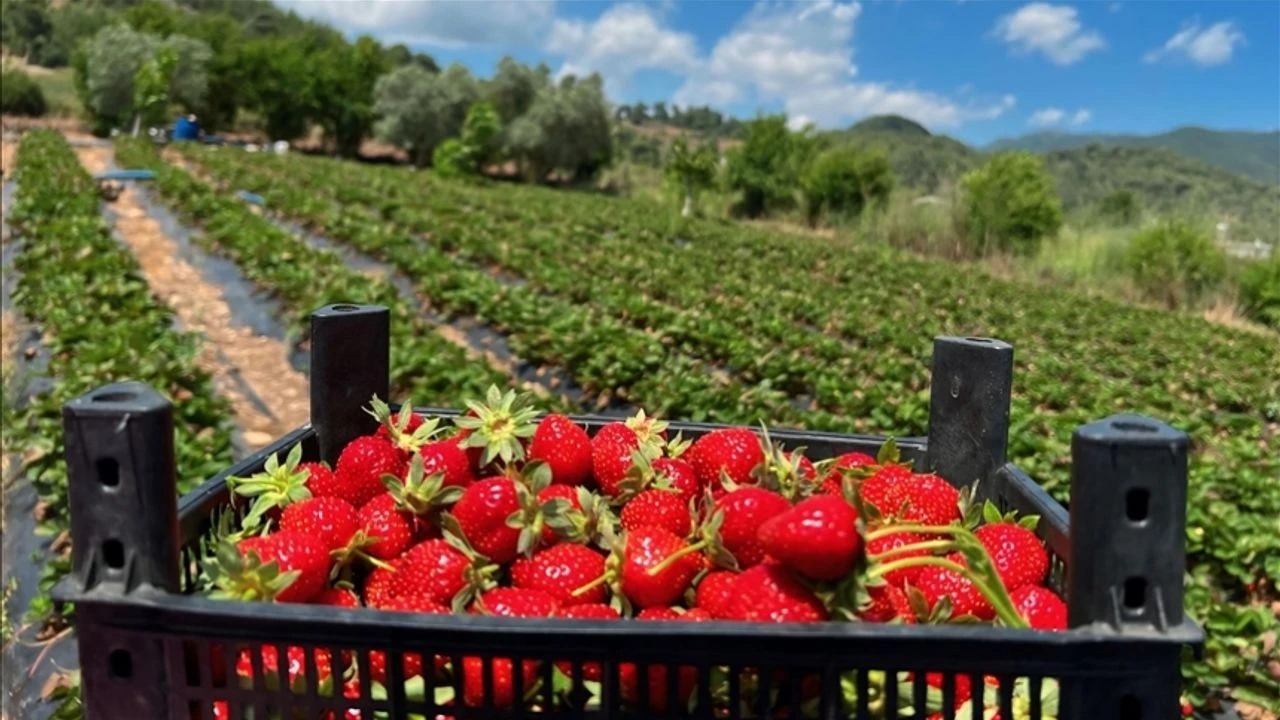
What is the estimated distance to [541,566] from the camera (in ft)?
3.79

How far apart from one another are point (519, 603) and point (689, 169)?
2734 centimetres

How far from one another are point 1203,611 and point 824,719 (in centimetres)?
315

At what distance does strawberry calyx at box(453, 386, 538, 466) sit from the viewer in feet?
4.39

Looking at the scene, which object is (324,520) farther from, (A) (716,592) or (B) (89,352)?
(B) (89,352)

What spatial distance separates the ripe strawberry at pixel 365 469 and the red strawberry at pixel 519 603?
32cm

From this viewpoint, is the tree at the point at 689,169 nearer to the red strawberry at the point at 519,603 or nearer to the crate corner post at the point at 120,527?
the red strawberry at the point at 519,603

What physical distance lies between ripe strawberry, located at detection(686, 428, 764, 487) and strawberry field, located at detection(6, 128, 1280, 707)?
2.01 m

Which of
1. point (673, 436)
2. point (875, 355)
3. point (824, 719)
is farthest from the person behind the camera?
point (875, 355)

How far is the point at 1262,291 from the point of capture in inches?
679

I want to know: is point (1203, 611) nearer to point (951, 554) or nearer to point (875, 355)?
point (951, 554)

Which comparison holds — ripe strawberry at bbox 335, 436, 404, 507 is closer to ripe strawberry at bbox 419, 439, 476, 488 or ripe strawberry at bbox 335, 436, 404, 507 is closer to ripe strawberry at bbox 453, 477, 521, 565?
ripe strawberry at bbox 419, 439, 476, 488

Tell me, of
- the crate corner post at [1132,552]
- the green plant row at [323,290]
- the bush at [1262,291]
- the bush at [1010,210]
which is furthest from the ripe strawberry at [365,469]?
the bush at [1010,210]

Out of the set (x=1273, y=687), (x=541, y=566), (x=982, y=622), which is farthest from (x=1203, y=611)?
(x=541, y=566)

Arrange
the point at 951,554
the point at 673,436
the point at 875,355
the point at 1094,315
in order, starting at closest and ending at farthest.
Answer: the point at 951,554, the point at 673,436, the point at 875,355, the point at 1094,315
